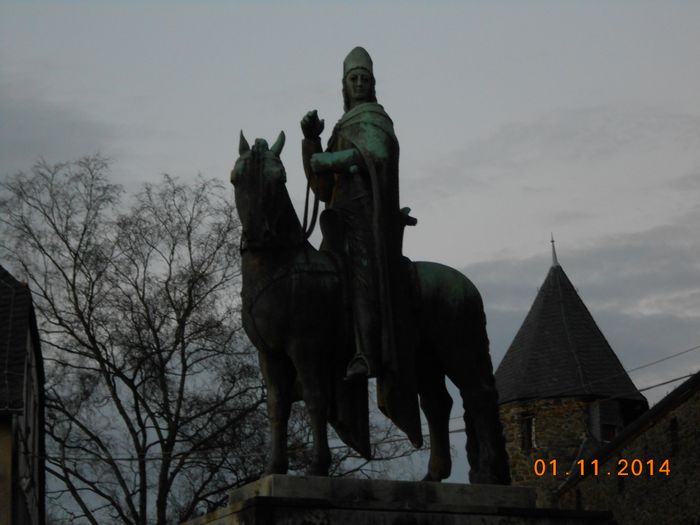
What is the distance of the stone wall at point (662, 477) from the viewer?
3644cm

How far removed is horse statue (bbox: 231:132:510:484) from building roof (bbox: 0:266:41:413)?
51.1 feet

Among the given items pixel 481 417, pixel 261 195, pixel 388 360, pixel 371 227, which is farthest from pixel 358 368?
pixel 261 195

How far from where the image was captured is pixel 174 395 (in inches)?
1071

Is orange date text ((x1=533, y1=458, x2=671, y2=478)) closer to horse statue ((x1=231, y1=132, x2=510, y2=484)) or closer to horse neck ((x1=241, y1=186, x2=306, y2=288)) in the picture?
horse statue ((x1=231, y1=132, x2=510, y2=484))

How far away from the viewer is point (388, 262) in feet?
37.4

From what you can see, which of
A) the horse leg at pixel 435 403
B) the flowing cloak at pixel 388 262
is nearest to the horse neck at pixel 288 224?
the flowing cloak at pixel 388 262

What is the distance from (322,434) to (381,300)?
102 cm

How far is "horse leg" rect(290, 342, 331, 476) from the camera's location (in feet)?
36.1

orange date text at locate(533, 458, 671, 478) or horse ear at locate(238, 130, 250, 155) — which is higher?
orange date text at locate(533, 458, 671, 478)

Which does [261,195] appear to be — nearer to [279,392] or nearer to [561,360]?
[279,392]

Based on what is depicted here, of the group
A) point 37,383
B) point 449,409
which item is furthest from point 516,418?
point 449,409

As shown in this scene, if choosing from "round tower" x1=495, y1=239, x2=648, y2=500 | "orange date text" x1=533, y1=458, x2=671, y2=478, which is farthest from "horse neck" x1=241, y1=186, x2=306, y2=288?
"round tower" x1=495, y1=239, x2=648, y2=500

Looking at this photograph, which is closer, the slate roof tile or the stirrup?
the stirrup

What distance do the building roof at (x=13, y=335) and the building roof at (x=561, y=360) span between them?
23336 millimetres
